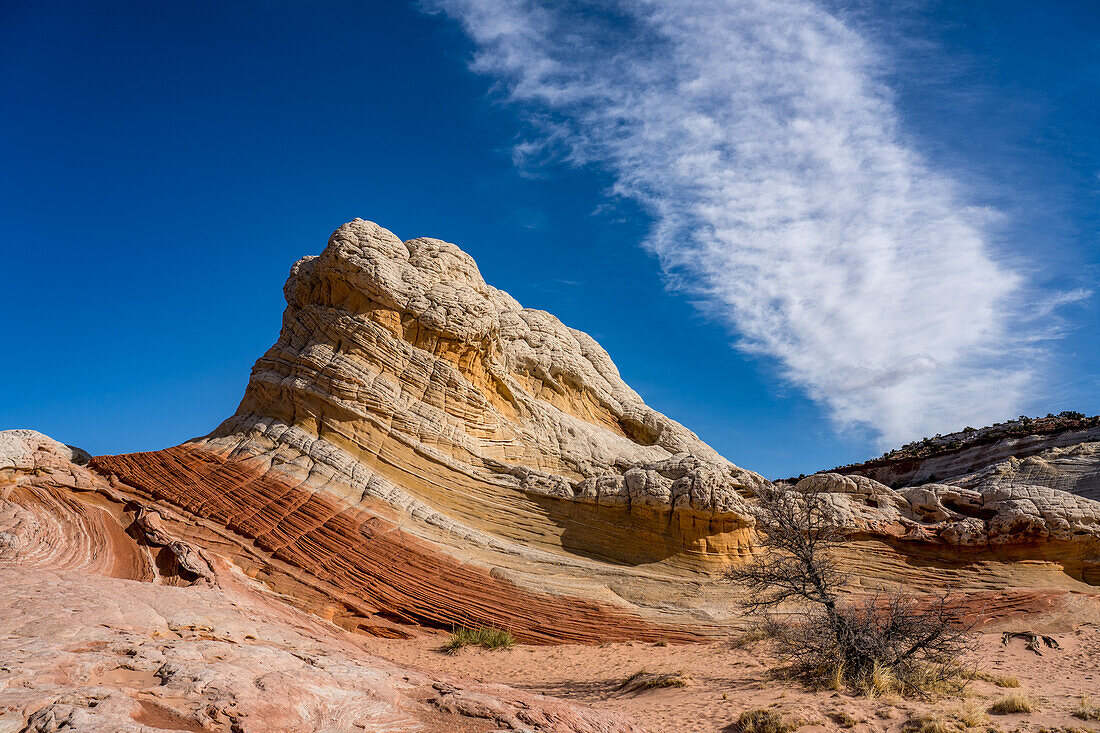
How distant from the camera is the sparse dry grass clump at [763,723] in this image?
868 cm

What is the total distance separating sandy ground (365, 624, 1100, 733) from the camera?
9062mm

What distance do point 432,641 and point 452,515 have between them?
3.37 metres

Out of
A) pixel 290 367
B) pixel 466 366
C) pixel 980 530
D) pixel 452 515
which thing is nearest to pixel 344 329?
pixel 290 367

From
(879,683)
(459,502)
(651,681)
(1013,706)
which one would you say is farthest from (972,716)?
(459,502)

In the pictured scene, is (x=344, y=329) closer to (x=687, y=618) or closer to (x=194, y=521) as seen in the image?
(x=194, y=521)

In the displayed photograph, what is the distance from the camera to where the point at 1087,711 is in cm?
856

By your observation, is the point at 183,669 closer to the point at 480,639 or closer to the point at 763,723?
the point at 763,723

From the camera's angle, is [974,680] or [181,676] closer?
[181,676]

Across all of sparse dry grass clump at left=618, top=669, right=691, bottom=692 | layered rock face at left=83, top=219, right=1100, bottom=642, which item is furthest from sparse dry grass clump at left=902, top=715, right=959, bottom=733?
layered rock face at left=83, top=219, right=1100, bottom=642

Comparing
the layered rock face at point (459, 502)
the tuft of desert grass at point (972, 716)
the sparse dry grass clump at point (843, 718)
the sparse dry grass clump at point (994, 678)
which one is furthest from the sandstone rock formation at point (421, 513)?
the tuft of desert grass at point (972, 716)

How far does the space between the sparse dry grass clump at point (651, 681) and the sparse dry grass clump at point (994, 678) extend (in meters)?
4.53

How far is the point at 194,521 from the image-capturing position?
14.5m

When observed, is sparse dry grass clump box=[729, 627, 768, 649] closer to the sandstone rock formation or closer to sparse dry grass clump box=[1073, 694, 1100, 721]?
the sandstone rock formation

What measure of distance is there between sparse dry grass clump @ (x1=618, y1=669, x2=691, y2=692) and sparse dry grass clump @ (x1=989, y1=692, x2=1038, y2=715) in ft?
14.4
